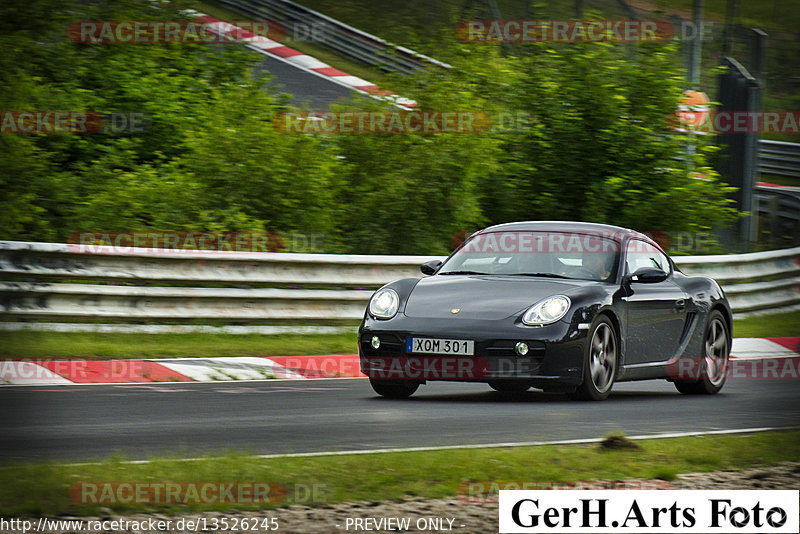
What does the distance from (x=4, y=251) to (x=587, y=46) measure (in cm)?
944

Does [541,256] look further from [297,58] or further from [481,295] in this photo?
[297,58]

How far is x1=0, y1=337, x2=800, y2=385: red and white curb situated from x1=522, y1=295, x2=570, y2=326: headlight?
8.37 ft

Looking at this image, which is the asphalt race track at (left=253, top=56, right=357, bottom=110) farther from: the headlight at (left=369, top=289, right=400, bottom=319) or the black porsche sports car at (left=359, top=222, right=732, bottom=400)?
the headlight at (left=369, top=289, right=400, bottom=319)

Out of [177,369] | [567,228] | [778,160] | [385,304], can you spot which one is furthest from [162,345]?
[778,160]

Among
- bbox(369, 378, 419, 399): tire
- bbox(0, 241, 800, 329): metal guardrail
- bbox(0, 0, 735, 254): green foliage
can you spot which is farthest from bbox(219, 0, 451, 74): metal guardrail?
bbox(369, 378, 419, 399): tire

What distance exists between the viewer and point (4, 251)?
11.0 m

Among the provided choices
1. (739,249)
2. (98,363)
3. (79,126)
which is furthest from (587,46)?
(98,363)

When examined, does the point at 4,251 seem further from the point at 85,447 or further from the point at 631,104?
the point at 631,104

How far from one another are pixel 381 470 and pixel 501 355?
2.98 metres

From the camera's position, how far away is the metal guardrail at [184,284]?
11.2m

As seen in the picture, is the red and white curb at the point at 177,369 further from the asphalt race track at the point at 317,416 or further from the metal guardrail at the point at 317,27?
the metal guardrail at the point at 317,27

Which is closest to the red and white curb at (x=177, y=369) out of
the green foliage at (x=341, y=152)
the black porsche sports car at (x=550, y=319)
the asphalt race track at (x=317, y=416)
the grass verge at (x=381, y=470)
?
the asphalt race track at (x=317, y=416)

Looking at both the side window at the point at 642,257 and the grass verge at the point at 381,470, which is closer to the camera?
the grass verge at the point at 381,470

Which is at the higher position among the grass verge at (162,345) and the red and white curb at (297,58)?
the red and white curb at (297,58)
